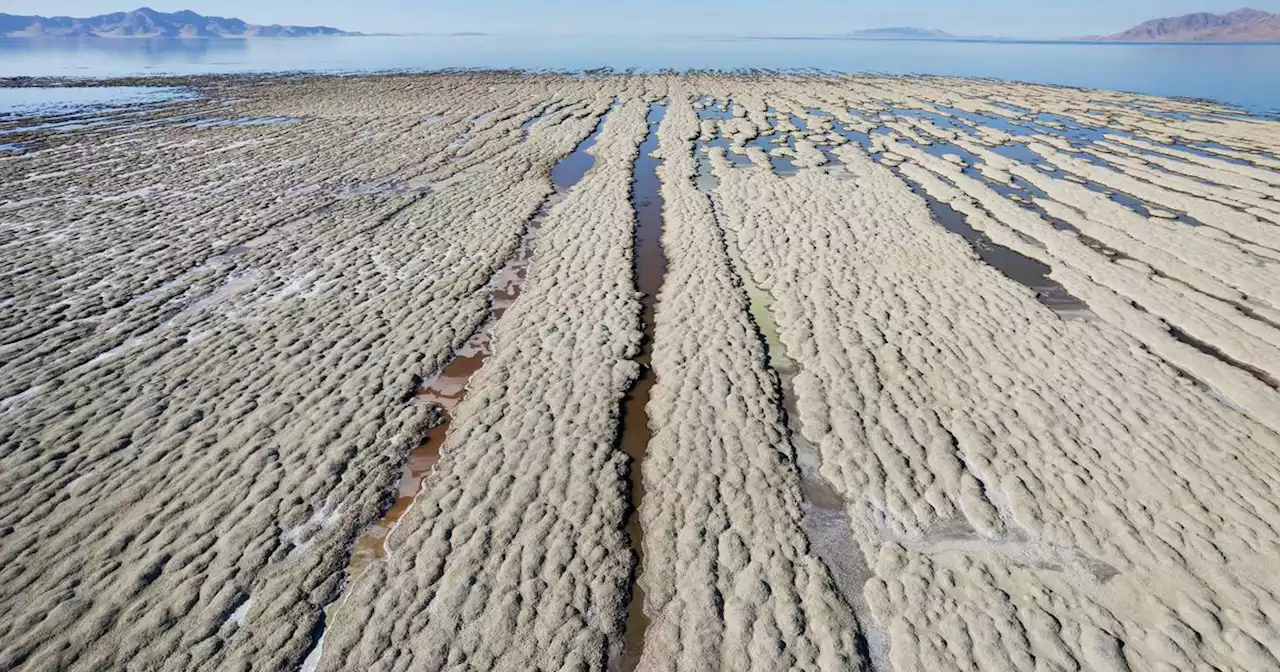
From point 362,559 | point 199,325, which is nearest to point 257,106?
point 199,325

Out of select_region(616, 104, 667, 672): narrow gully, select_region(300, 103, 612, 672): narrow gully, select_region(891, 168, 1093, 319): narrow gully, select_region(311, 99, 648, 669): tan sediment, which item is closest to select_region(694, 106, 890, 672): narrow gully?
select_region(616, 104, 667, 672): narrow gully

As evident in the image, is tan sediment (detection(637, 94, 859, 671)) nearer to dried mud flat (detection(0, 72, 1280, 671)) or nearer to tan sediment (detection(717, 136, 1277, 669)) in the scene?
dried mud flat (detection(0, 72, 1280, 671))

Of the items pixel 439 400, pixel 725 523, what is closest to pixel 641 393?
pixel 439 400

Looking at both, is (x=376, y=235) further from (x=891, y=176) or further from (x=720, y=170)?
(x=891, y=176)

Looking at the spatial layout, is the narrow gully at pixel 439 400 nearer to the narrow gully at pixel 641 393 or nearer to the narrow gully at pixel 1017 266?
the narrow gully at pixel 641 393

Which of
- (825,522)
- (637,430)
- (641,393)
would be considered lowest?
(825,522)

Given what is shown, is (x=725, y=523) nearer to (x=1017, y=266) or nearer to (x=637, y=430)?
(x=637, y=430)
